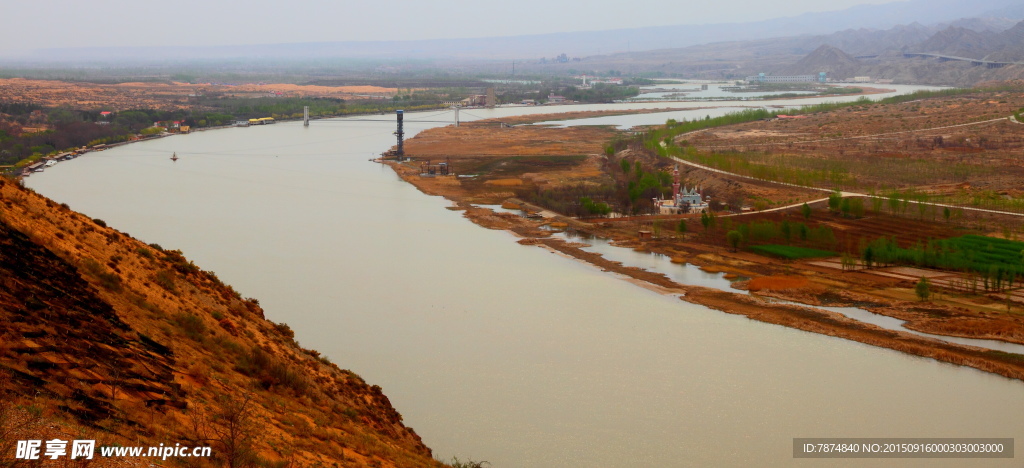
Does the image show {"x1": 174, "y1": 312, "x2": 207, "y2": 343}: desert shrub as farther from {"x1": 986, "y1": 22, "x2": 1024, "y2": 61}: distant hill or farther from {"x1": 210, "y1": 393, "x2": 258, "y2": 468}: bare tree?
{"x1": 986, "y1": 22, "x2": 1024, "y2": 61}: distant hill

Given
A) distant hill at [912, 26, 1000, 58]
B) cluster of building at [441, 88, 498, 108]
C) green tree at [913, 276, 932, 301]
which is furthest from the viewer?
distant hill at [912, 26, 1000, 58]

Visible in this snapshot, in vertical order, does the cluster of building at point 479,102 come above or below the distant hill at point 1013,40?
below

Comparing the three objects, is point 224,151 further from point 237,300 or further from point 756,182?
point 237,300

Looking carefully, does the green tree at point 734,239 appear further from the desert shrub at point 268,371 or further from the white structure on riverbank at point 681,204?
the desert shrub at point 268,371


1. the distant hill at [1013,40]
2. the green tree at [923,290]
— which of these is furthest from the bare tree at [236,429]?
the distant hill at [1013,40]

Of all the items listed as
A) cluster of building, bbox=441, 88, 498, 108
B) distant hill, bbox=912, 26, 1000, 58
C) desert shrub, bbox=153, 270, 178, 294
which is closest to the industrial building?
distant hill, bbox=912, 26, 1000, 58

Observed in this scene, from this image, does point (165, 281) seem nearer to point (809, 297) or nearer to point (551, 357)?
point (551, 357)

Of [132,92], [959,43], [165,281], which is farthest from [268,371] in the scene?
[959,43]
